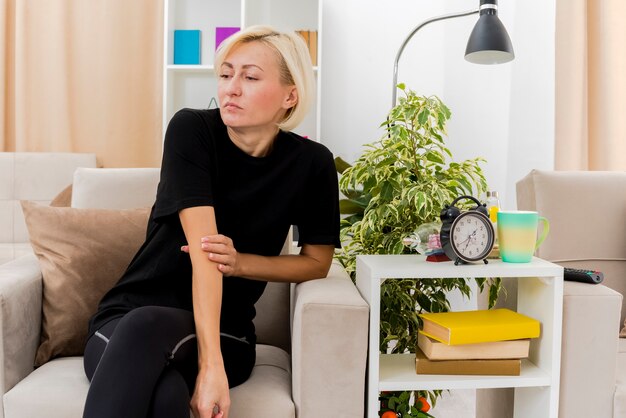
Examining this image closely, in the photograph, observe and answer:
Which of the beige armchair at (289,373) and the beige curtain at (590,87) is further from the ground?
the beige curtain at (590,87)

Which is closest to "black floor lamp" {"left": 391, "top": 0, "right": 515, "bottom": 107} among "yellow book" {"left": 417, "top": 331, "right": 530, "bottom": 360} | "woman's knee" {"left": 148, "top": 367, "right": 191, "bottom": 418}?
"yellow book" {"left": 417, "top": 331, "right": 530, "bottom": 360}

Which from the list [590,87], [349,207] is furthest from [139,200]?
[590,87]

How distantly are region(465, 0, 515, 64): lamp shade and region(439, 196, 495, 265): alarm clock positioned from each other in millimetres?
787

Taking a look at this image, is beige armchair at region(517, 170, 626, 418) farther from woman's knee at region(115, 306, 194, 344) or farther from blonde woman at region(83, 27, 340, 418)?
woman's knee at region(115, 306, 194, 344)

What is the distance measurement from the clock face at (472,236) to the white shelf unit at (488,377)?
3 centimetres

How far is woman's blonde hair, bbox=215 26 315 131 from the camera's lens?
1.45 m

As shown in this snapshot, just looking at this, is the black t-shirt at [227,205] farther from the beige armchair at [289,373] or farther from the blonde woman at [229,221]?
the beige armchair at [289,373]

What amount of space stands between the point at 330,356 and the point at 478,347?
35cm

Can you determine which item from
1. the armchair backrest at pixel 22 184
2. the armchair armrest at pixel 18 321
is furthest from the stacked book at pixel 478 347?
the armchair backrest at pixel 22 184

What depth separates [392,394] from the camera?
1.71m

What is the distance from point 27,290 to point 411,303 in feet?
3.45

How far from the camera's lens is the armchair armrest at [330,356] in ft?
4.33

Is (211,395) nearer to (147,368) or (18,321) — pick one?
(147,368)

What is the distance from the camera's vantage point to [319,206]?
152 centimetres
